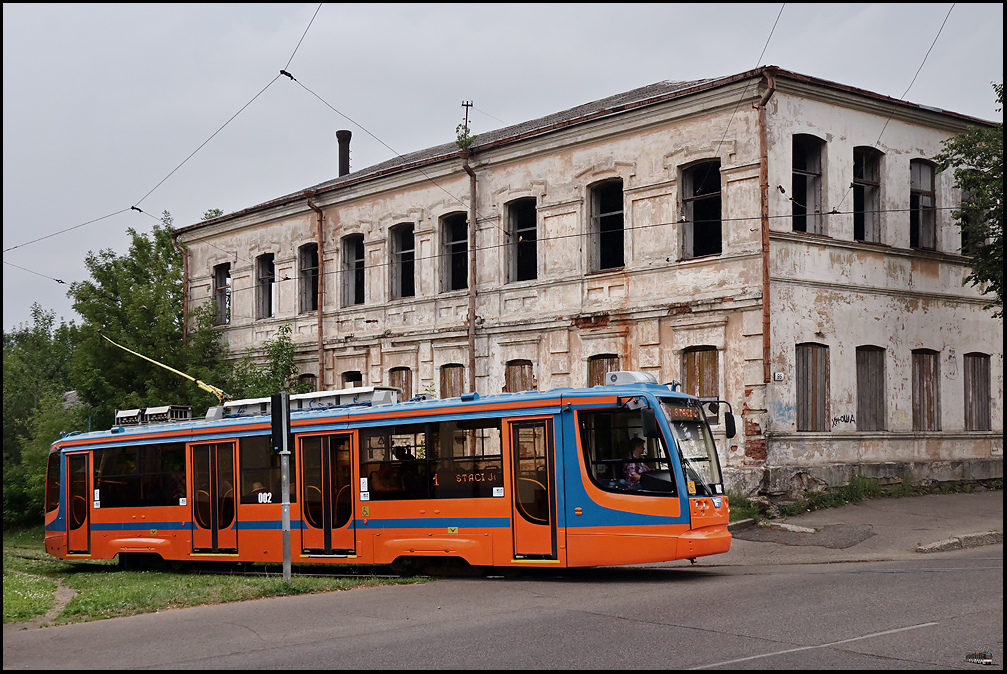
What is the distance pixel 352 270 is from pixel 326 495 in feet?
51.7

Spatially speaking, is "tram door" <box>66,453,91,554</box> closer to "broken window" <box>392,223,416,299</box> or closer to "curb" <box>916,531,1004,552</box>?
"broken window" <box>392,223,416,299</box>

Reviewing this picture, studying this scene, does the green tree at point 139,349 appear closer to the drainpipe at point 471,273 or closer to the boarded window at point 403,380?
the boarded window at point 403,380

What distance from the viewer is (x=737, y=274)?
891 inches

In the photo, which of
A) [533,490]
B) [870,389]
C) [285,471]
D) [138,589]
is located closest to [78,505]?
[138,589]

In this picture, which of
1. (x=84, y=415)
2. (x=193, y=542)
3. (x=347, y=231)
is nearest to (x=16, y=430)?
(x=84, y=415)

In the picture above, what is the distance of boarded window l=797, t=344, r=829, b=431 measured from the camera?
22734 millimetres

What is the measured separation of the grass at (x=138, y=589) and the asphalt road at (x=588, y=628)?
1.70 ft

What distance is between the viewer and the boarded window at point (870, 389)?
23828 mm

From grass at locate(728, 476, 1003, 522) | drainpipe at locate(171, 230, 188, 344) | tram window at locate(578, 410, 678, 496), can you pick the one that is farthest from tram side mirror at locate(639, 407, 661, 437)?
drainpipe at locate(171, 230, 188, 344)

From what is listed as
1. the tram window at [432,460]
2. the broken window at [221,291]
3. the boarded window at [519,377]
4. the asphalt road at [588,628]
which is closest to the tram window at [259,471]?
the tram window at [432,460]

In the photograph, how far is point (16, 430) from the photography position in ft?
163

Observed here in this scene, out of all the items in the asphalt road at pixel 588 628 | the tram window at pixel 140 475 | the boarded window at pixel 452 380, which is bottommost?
the asphalt road at pixel 588 628

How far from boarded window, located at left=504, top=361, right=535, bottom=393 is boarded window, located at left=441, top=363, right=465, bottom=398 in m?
1.57

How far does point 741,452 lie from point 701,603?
10.6 meters
